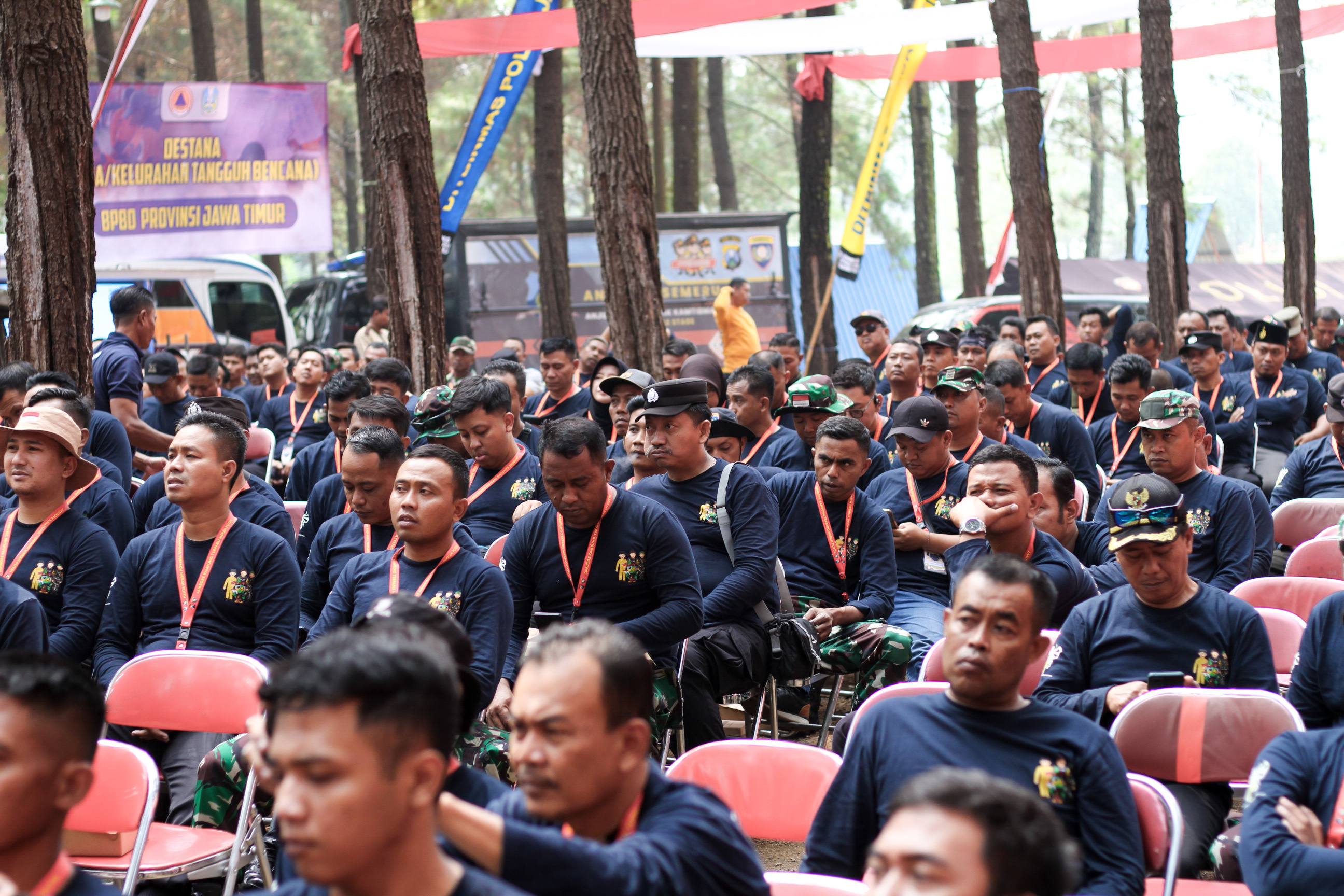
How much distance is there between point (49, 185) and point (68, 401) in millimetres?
2018

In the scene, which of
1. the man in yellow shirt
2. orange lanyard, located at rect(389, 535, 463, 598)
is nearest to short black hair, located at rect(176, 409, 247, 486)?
orange lanyard, located at rect(389, 535, 463, 598)

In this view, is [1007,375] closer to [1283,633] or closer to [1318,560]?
[1318,560]

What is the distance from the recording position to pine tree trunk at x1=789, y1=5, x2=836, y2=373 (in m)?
18.3

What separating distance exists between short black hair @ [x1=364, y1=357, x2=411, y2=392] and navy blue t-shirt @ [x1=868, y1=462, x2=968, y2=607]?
13.1 ft

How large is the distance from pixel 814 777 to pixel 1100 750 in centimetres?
80

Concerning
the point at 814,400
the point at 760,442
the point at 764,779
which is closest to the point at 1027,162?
the point at 760,442

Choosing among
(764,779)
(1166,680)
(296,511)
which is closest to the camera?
(764,779)

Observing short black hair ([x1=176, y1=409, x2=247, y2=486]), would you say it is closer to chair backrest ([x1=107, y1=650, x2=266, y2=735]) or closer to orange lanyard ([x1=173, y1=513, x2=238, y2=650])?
orange lanyard ([x1=173, y1=513, x2=238, y2=650])

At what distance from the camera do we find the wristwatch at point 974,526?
4.94m

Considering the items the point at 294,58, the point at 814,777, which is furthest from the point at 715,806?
the point at 294,58

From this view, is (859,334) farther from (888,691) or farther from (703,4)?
(888,691)

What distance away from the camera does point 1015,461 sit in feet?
16.4

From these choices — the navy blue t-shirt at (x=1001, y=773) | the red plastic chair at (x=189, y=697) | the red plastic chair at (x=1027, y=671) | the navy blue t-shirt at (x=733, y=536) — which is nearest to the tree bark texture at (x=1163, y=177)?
the navy blue t-shirt at (x=733, y=536)

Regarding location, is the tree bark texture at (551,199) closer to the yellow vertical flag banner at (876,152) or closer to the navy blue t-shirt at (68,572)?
the yellow vertical flag banner at (876,152)
